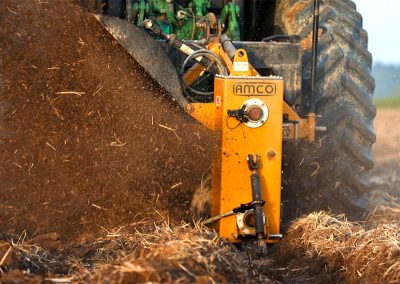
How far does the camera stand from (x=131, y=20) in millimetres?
5484

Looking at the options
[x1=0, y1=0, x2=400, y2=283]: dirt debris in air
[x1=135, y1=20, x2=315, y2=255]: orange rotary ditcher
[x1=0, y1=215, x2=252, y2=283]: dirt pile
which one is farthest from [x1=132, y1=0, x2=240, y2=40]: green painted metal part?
[x1=0, y1=215, x2=252, y2=283]: dirt pile

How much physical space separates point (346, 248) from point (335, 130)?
148 cm

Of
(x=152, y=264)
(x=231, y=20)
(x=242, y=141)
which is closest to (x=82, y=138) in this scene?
(x=242, y=141)

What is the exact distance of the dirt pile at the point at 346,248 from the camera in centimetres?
409

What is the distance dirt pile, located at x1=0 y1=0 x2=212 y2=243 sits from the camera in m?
5.15

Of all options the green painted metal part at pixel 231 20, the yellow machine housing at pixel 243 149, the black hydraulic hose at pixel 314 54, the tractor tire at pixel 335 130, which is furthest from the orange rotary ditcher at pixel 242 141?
the green painted metal part at pixel 231 20

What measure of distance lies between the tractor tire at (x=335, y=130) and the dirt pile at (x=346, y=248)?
24.8 inches

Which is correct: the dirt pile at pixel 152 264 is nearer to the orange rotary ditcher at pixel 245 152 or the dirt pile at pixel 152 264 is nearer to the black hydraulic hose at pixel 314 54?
the orange rotary ditcher at pixel 245 152

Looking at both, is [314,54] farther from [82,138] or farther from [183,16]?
[82,138]

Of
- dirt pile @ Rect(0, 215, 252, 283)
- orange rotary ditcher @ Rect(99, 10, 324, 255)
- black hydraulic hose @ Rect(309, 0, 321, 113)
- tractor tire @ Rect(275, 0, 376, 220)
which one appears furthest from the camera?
tractor tire @ Rect(275, 0, 376, 220)

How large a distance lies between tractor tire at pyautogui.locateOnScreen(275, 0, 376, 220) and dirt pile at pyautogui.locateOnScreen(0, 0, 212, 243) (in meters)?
1.03

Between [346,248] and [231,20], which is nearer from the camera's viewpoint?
[346,248]

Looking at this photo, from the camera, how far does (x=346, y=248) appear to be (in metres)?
4.64

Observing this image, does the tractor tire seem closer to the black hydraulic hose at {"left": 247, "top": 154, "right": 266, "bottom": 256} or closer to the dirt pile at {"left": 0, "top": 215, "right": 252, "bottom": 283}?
the black hydraulic hose at {"left": 247, "top": 154, "right": 266, "bottom": 256}
